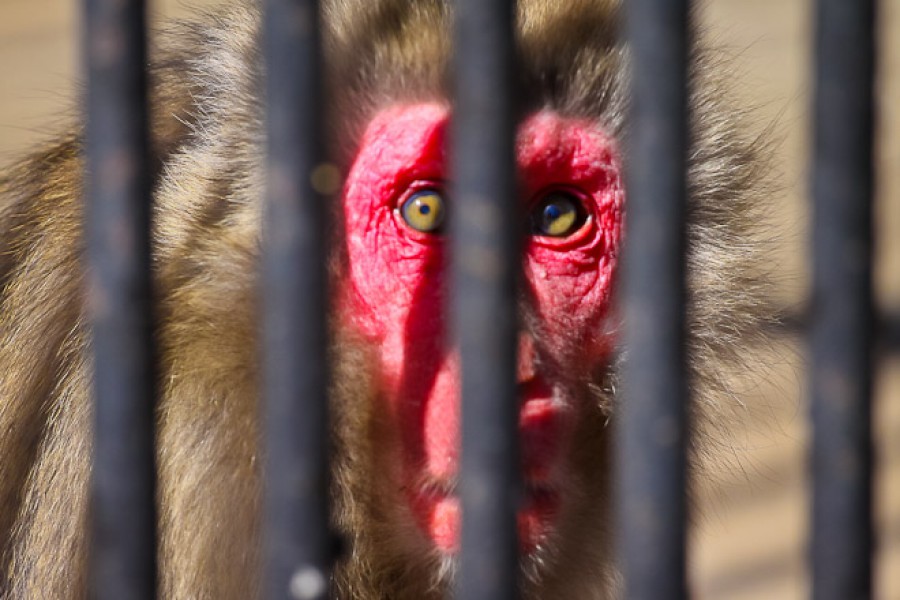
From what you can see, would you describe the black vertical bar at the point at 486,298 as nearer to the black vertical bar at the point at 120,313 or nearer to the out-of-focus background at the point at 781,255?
the black vertical bar at the point at 120,313

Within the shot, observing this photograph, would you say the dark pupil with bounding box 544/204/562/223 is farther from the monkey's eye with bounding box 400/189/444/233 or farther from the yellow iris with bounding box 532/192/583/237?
the monkey's eye with bounding box 400/189/444/233

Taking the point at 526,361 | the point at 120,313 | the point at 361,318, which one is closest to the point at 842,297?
the point at 120,313

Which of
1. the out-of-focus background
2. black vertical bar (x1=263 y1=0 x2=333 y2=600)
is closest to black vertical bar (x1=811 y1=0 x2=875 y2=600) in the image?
black vertical bar (x1=263 y1=0 x2=333 y2=600)

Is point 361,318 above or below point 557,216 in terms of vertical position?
below

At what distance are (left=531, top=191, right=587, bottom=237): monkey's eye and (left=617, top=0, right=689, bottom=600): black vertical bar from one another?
1.15 meters

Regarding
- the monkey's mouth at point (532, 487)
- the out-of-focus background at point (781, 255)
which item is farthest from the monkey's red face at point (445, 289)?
the out-of-focus background at point (781, 255)

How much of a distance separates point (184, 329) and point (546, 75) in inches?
30.5

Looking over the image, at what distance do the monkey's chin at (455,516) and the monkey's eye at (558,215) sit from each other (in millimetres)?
478

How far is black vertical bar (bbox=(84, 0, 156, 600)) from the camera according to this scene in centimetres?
83

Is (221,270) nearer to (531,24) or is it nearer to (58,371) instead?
(58,371)

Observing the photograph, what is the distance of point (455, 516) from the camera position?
1.70 metres

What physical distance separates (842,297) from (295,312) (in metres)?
0.41

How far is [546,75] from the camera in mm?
1981

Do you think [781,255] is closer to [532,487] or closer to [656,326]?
[532,487]
